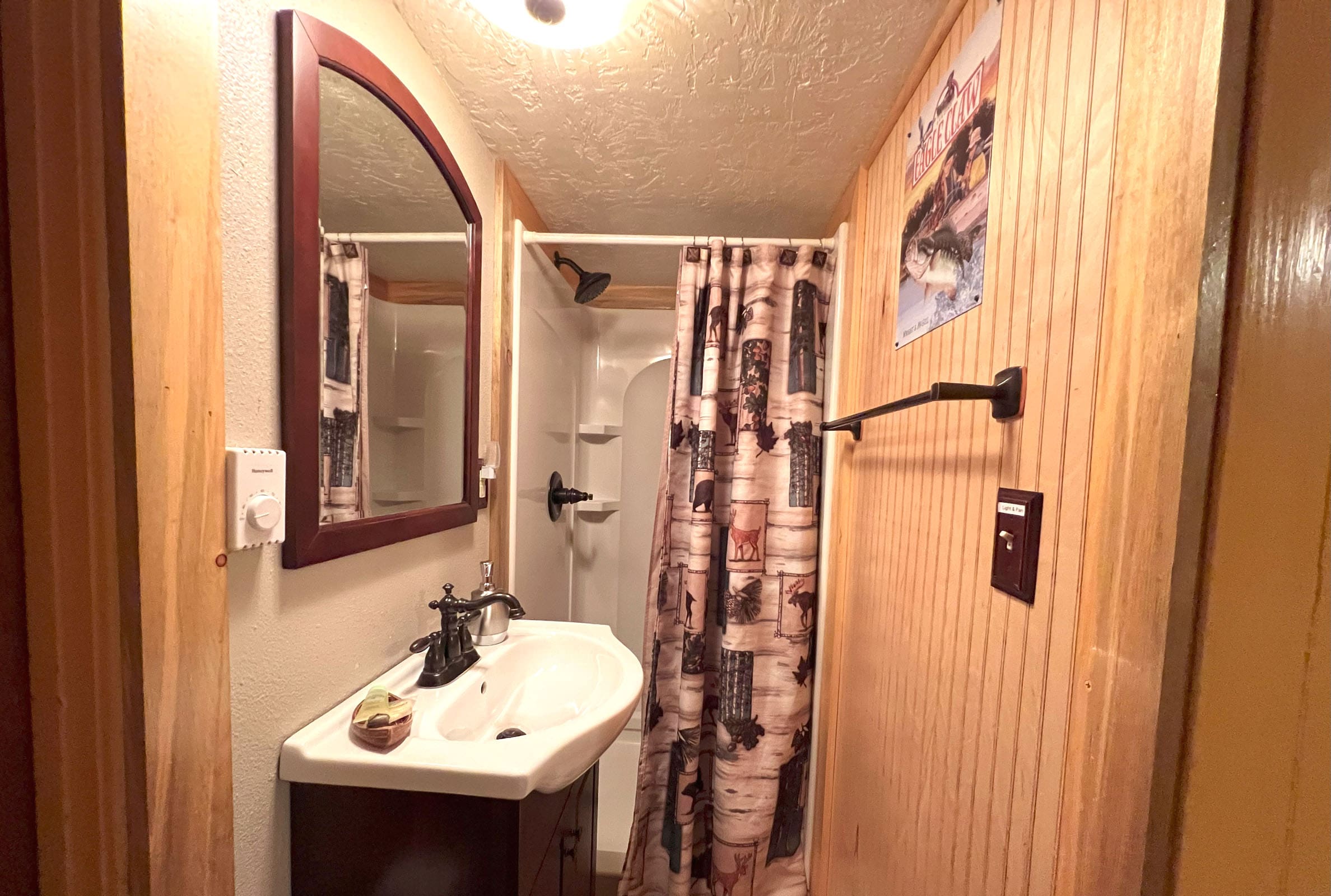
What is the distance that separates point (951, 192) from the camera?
70 cm

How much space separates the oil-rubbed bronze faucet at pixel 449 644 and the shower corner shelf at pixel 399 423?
0.32m

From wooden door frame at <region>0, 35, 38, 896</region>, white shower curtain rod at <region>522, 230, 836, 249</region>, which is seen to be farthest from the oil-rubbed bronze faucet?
white shower curtain rod at <region>522, 230, 836, 249</region>

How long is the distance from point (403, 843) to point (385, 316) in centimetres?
83

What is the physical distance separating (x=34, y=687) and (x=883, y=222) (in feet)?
4.59

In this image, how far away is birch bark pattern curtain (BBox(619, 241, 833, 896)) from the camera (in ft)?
4.00

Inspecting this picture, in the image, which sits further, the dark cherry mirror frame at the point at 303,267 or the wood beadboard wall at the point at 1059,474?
the dark cherry mirror frame at the point at 303,267

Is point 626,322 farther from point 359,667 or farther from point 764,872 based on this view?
point 764,872

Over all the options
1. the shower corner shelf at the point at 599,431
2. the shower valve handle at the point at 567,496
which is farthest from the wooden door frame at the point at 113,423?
the shower corner shelf at the point at 599,431

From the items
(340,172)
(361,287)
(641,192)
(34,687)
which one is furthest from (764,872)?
(641,192)

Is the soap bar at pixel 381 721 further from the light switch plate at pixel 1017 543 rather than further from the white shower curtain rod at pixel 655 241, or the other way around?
the white shower curtain rod at pixel 655 241

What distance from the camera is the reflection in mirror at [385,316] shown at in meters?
0.65

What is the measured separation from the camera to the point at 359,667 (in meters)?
0.72

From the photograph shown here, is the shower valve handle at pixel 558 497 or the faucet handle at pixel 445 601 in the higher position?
the shower valve handle at pixel 558 497

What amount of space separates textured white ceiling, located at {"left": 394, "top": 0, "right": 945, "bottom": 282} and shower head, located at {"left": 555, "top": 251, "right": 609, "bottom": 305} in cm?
20
